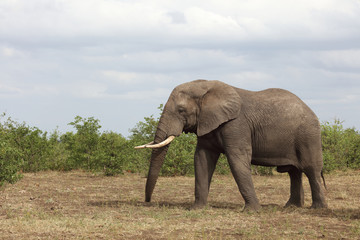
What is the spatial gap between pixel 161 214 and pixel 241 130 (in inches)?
96.0

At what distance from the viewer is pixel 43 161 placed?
856 inches

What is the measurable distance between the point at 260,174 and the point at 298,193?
933 centimetres

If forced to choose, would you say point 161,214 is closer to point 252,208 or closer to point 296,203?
point 252,208

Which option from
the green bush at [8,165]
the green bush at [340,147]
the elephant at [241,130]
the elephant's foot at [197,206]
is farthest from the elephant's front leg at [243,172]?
the green bush at [340,147]

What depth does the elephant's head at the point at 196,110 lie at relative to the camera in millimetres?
10750

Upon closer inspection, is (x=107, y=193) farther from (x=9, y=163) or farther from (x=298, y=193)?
(x=298, y=193)

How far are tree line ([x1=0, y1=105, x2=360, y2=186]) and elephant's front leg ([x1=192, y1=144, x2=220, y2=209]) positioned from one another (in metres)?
8.27

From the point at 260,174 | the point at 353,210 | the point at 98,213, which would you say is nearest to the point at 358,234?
the point at 353,210

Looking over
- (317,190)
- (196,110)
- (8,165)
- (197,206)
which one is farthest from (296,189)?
(8,165)

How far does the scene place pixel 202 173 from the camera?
37.1 feet

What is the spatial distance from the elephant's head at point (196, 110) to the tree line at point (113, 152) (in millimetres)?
8794

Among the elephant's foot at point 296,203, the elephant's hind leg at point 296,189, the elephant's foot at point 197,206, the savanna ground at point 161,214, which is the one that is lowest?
the savanna ground at point 161,214

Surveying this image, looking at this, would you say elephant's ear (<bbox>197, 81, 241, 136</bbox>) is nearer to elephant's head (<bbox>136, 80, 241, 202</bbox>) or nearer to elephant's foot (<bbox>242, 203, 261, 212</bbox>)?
elephant's head (<bbox>136, 80, 241, 202</bbox>)

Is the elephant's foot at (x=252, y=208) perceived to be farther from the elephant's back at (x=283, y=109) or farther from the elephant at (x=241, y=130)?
the elephant's back at (x=283, y=109)
